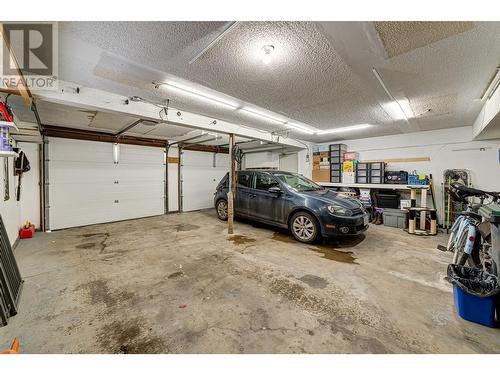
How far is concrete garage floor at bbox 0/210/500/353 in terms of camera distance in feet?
4.98

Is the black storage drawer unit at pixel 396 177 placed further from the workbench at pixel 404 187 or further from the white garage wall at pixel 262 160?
the white garage wall at pixel 262 160

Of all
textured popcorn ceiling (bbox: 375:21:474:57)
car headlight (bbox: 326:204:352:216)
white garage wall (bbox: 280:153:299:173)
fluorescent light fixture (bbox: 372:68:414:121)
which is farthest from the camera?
white garage wall (bbox: 280:153:299:173)

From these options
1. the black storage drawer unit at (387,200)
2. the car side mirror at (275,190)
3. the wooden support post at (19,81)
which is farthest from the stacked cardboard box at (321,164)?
the wooden support post at (19,81)

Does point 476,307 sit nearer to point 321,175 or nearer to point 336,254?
point 336,254

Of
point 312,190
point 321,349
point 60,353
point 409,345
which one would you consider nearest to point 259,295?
point 321,349

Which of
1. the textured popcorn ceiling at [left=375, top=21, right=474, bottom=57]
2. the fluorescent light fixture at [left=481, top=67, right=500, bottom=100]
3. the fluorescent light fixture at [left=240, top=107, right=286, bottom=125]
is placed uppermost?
the fluorescent light fixture at [left=240, top=107, right=286, bottom=125]

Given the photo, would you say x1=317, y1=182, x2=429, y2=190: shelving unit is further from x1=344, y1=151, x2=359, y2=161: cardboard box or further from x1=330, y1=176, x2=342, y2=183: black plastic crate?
x1=344, y1=151, x2=359, y2=161: cardboard box

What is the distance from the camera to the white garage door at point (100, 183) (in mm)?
4871

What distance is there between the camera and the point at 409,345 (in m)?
1.49

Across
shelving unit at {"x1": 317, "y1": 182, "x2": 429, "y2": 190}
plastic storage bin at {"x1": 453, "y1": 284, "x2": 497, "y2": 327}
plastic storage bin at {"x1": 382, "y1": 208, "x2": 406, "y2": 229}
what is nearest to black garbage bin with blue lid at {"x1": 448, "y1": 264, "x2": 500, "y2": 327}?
plastic storage bin at {"x1": 453, "y1": 284, "x2": 497, "y2": 327}

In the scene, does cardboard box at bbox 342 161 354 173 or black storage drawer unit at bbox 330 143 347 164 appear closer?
cardboard box at bbox 342 161 354 173

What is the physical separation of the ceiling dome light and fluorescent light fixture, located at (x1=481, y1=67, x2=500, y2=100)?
2.65m

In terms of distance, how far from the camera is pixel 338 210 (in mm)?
3623

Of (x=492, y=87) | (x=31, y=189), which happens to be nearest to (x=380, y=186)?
(x=492, y=87)
